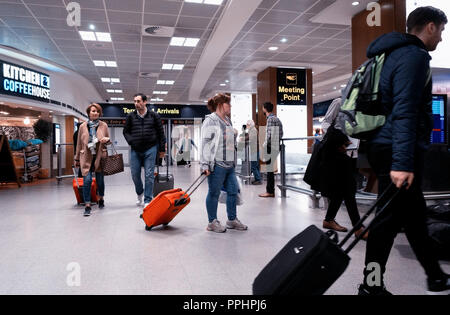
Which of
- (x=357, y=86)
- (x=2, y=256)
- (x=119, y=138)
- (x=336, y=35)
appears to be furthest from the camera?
(x=119, y=138)

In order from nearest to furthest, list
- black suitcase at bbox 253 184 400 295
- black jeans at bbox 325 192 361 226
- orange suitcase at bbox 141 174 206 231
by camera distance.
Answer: black suitcase at bbox 253 184 400 295 < black jeans at bbox 325 192 361 226 < orange suitcase at bbox 141 174 206 231

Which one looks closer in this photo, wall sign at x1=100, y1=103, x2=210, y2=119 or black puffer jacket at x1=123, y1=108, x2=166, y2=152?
black puffer jacket at x1=123, y1=108, x2=166, y2=152

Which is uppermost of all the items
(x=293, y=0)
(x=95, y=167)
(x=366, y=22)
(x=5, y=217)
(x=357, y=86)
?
(x=293, y=0)

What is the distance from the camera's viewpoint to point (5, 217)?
4.57 metres

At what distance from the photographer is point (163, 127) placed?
8453 mm

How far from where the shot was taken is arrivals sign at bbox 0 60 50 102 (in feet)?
29.4

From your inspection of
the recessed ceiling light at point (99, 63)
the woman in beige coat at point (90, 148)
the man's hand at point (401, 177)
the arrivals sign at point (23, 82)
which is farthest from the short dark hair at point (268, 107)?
the arrivals sign at point (23, 82)

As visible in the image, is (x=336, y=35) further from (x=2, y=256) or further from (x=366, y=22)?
(x=2, y=256)

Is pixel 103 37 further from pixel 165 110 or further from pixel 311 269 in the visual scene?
pixel 165 110

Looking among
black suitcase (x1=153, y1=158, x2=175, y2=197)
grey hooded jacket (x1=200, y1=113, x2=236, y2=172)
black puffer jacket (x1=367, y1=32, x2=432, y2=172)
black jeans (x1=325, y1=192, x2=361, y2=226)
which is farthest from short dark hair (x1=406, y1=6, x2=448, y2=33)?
black suitcase (x1=153, y1=158, x2=175, y2=197)

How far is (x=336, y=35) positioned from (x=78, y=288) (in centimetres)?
774

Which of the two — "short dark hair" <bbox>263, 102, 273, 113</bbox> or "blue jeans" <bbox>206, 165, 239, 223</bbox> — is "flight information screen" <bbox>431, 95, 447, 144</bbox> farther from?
"blue jeans" <bbox>206, 165, 239, 223</bbox>

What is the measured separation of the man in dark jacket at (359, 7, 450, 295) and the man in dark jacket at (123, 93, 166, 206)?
345cm

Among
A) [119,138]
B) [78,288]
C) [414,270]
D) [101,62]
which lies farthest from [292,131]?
[119,138]
